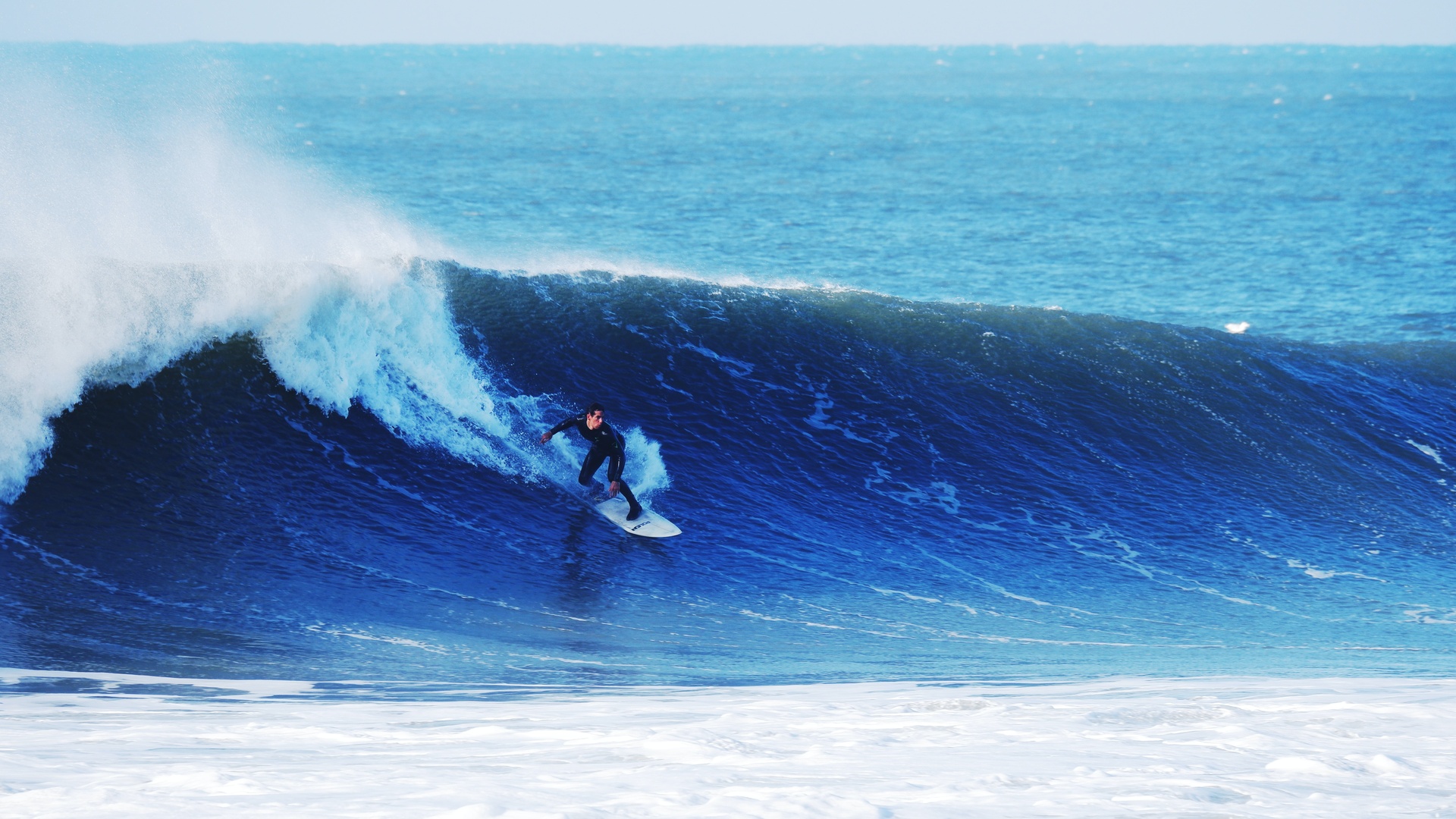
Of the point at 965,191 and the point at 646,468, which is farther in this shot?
the point at 965,191

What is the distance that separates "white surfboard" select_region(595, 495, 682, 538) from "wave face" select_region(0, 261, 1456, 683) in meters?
0.13

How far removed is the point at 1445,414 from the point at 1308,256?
1902cm

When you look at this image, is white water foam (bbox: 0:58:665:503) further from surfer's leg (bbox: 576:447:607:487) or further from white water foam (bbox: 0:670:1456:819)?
white water foam (bbox: 0:670:1456:819)

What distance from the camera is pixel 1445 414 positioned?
16578 millimetres

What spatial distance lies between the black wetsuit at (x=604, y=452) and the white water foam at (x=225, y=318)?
0.69 meters

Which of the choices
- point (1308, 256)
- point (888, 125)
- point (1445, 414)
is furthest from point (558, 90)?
point (1445, 414)

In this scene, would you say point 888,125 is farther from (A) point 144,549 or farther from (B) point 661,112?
(A) point 144,549

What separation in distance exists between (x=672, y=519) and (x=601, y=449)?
0.99 meters

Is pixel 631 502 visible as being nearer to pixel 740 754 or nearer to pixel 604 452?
pixel 604 452

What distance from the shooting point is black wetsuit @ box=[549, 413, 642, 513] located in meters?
11.2

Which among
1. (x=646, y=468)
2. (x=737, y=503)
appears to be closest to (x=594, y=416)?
(x=646, y=468)

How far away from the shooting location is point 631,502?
11375 mm

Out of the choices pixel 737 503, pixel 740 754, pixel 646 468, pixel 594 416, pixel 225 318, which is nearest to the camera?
pixel 740 754

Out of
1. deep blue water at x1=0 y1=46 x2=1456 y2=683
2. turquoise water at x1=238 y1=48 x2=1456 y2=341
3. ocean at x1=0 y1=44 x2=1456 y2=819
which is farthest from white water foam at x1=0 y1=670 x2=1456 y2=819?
turquoise water at x1=238 y1=48 x2=1456 y2=341
